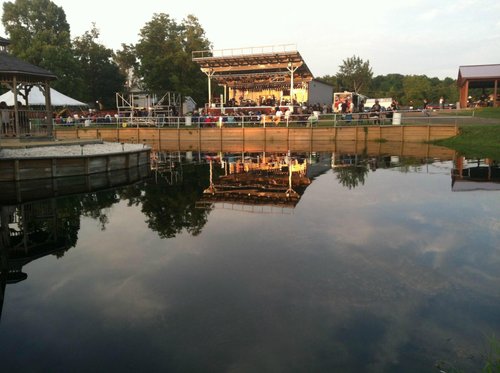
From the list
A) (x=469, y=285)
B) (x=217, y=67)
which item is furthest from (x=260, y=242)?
(x=217, y=67)

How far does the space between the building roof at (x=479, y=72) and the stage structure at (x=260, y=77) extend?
17390 millimetres

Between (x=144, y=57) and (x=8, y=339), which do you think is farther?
(x=144, y=57)

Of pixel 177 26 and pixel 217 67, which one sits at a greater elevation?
pixel 177 26

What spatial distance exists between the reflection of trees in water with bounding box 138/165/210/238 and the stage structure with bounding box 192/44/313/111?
2315 centimetres

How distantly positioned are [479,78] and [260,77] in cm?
2371

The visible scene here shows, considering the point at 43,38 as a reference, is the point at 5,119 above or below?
below

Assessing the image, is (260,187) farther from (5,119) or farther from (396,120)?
(396,120)

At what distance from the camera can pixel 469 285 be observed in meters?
7.22

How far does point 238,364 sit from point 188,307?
1.72 meters

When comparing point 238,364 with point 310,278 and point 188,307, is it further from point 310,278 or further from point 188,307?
point 310,278

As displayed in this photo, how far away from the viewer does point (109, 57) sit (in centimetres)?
7262

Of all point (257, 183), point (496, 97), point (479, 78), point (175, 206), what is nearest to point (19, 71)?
point (175, 206)

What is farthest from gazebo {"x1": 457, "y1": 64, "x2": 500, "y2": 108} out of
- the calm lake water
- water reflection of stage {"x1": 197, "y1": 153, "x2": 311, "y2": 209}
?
the calm lake water

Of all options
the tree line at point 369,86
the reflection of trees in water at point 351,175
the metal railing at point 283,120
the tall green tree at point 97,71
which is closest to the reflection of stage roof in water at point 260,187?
the reflection of trees in water at point 351,175
